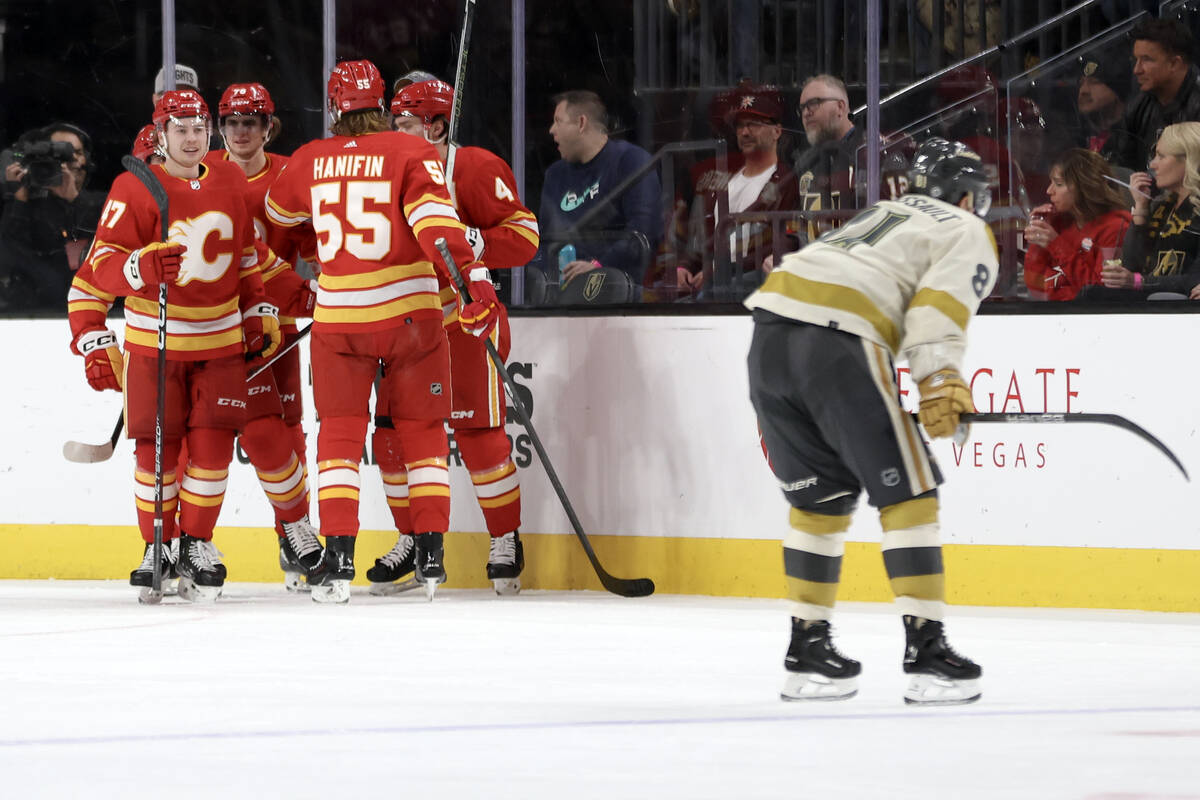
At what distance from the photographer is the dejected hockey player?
336cm

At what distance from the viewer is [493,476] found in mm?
5555

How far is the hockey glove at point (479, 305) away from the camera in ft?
16.9

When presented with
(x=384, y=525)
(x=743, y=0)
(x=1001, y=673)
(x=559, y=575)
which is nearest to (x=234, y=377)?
(x=384, y=525)

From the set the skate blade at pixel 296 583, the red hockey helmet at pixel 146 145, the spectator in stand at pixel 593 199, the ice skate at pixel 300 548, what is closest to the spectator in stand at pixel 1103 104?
the spectator in stand at pixel 593 199

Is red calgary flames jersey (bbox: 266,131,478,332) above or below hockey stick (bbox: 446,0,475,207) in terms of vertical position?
below

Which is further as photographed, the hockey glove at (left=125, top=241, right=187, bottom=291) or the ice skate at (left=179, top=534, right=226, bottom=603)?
the ice skate at (left=179, top=534, right=226, bottom=603)

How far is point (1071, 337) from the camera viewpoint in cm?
508

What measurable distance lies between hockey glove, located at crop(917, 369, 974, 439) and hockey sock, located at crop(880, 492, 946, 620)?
0.49 feet

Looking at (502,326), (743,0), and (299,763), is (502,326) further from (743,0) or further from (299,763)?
(299,763)

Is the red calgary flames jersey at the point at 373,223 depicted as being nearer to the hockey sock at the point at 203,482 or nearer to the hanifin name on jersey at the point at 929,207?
the hockey sock at the point at 203,482

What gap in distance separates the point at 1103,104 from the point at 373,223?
2093mm

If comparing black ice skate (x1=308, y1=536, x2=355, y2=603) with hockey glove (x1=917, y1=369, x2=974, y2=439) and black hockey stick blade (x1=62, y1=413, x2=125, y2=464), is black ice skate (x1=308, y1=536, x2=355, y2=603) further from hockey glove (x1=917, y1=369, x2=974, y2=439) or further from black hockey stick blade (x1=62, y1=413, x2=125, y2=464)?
hockey glove (x1=917, y1=369, x2=974, y2=439)

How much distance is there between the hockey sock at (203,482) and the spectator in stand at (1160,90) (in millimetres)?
2710

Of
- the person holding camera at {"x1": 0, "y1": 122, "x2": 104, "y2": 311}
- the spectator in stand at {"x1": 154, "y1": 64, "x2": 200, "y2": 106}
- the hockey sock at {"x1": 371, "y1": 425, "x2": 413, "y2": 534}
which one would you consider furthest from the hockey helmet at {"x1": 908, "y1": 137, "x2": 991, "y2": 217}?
the person holding camera at {"x1": 0, "y1": 122, "x2": 104, "y2": 311}
